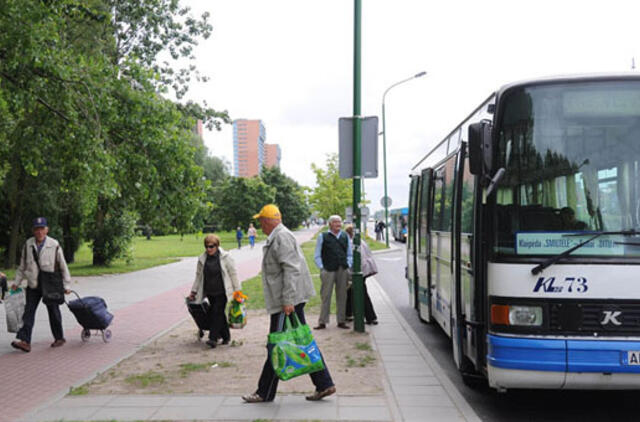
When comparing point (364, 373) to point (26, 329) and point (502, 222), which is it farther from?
point (26, 329)

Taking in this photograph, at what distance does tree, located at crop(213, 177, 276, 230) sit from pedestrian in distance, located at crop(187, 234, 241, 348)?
2428 inches

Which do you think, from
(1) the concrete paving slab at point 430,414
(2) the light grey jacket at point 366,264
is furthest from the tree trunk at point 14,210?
(1) the concrete paving slab at point 430,414

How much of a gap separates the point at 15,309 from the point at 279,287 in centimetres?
490

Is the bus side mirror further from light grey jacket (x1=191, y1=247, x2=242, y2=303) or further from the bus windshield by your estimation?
light grey jacket (x1=191, y1=247, x2=242, y2=303)

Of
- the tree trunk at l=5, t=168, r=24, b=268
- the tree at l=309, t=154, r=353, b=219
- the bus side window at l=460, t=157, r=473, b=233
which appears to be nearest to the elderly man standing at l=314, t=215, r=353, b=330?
the bus side window at l=460, t=157, r=473, b=233

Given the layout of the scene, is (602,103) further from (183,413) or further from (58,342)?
(58,342)

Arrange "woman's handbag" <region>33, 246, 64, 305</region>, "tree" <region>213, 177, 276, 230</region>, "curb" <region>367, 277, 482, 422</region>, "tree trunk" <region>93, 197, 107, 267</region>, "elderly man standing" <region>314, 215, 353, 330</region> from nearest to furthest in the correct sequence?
1. "curb" <region>367, 277, 482, 422</region>
2. "woman's handbag" <region>33, 246, 64, 305</region>
3. "elderly man standing" <region>314, 215, 353, 330</region>
4. "tree trunk" <region>93, 197, 107, 267</region>
5. "tree" <region>213, 177, 276, 230</region>

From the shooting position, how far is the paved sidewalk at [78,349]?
650cm

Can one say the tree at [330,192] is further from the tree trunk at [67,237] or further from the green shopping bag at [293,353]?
the green shopping bag at [293,353]

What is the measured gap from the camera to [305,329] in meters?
5.75

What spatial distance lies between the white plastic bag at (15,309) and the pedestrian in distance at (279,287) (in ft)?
15.2

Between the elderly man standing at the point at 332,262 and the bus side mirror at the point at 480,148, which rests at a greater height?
the bus side mirror at the point at 480,148

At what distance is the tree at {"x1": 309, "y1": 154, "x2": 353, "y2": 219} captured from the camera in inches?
2320

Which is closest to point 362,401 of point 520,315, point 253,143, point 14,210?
point 520,315
